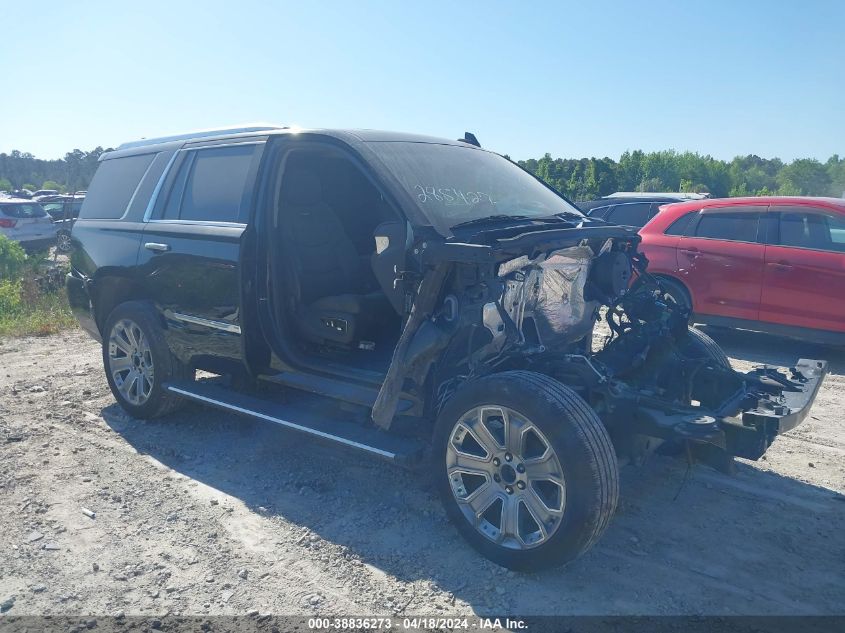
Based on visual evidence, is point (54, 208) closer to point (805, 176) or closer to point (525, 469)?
point (525, 469)

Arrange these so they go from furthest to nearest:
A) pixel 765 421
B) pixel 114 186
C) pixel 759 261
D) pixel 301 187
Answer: pixel 759 261, pixel 114 186, pixel 301 187, pixel 765 421

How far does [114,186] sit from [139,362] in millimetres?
1579

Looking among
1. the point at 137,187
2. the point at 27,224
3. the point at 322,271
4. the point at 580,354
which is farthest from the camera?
the point at 27,224

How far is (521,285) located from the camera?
143 inches

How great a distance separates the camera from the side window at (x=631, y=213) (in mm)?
13359

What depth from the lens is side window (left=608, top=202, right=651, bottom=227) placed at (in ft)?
43.8

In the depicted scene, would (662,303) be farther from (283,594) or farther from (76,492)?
(76,492)

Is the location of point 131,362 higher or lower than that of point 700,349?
lower

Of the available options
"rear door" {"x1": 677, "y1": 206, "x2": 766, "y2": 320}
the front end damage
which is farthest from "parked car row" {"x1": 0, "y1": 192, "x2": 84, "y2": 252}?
the front end damage

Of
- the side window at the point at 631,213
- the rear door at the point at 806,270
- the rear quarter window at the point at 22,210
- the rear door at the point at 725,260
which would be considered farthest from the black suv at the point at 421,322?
the rear quarter window at the point at 22,210

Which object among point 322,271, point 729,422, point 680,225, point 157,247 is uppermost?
point 680,225

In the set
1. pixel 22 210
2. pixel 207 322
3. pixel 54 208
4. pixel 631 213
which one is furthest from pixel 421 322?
pixel 54 208

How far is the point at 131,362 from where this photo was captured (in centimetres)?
532

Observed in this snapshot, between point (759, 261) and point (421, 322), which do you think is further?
point (759, 261)
